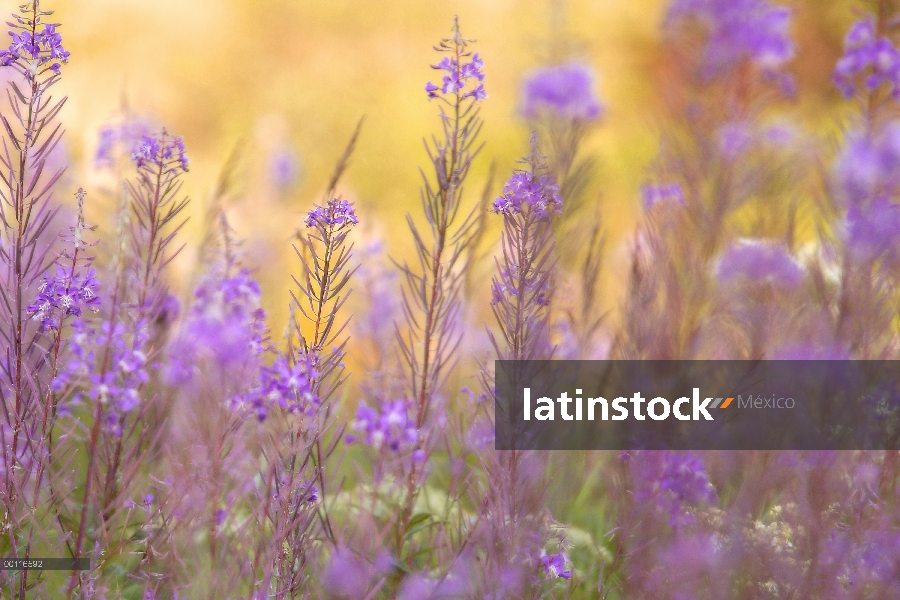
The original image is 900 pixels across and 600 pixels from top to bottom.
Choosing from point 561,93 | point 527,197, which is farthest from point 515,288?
point 561,93

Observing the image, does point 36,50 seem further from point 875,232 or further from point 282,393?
point 875,232

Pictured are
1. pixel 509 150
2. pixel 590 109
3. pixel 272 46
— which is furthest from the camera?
pixel 272 46

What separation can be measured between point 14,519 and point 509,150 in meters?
7.94

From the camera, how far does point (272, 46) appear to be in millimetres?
10195

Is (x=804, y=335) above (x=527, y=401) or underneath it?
above

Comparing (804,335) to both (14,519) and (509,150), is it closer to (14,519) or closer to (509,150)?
(14,519)

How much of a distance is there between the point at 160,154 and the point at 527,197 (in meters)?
0.97

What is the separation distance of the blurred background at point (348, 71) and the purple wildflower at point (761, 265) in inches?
192

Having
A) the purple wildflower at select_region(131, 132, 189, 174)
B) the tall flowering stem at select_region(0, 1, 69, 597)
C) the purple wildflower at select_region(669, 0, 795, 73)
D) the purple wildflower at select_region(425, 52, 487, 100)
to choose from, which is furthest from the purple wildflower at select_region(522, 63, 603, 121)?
the tall flowering stem at select_region(0, 1, 69, 597)

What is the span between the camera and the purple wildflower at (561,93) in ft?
12.1

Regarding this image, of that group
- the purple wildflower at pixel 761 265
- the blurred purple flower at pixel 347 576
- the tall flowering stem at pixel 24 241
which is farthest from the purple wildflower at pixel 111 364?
the purple wildflower at pixel 761 265

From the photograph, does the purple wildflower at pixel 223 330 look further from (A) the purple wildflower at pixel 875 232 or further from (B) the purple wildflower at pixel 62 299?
(A) the purple wildflower at pixel 875 232

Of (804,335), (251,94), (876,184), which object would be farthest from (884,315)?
(251,94)

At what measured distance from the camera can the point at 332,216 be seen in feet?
6.76
